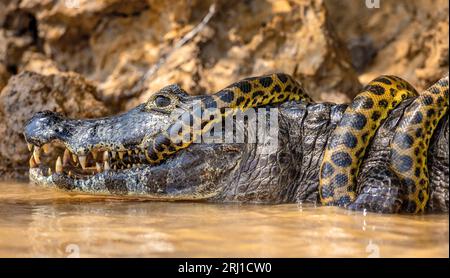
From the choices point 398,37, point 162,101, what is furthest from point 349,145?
point 398,37

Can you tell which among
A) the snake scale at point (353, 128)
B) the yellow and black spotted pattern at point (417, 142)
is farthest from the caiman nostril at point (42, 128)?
the yellow and black spotted pattern at point (417, 142)

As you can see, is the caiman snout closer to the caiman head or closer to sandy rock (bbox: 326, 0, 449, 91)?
the caiman head

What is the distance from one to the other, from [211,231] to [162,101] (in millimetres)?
2052

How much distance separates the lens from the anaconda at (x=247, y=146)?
5.08 m

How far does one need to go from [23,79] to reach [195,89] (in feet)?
7.51

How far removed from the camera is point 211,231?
12.5 ft

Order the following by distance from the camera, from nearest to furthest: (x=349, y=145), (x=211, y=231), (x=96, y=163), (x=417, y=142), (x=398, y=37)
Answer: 1. (x=211, y=231)
2. (x=417, y=142)
3. (x=349, y=145)
4. (x=96, y=163)
5. (x=398, y=37)

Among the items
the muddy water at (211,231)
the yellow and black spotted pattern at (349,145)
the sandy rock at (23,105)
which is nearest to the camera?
the muddy water at (211,231)

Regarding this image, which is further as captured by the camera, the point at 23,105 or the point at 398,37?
the point at 398,37

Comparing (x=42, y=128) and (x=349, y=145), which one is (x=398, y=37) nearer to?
(x=349, y=145)

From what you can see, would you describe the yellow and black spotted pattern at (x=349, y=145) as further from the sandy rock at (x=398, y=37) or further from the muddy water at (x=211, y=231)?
the sandy rock at (x=398, y=37)

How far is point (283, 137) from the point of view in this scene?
5543 mm
